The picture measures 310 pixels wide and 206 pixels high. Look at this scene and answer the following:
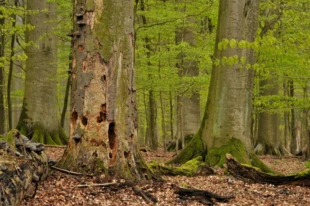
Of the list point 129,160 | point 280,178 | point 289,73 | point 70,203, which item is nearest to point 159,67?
point 289,73

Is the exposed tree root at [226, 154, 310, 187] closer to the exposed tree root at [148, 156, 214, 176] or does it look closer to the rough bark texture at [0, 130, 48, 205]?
the exposed tree root at [148, 156, 214, 176]

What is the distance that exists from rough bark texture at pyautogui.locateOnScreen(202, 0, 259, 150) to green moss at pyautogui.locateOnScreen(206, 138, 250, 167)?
0.12 metres

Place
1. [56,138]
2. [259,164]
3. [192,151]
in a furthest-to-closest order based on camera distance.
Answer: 1. [56,138]
2. [192,151]
3. [259,164]

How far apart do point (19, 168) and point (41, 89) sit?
834 cm

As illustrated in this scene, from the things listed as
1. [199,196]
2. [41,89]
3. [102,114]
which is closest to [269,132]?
[41,89]

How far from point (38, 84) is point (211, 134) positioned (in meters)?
5.84

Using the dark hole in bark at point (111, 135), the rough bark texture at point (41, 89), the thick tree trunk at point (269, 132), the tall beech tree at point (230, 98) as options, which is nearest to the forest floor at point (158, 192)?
the dark hole in bark at point (111, 135)

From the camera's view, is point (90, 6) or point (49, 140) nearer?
point (90, 6)

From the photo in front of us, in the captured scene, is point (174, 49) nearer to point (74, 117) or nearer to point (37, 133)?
point (37, 133)

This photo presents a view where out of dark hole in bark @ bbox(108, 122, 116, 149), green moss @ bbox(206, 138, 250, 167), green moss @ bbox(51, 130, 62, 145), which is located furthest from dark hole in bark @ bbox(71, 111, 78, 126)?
green moss @ bbox(51, 130, 62, 145)

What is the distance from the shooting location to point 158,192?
5793 mm

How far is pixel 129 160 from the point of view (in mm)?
6090

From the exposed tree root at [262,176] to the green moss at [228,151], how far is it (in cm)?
135

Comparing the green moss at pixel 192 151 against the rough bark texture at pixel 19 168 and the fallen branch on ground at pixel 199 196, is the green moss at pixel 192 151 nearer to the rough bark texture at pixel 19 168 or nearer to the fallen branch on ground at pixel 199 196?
the fallen branch on ground at pixel 199 196
